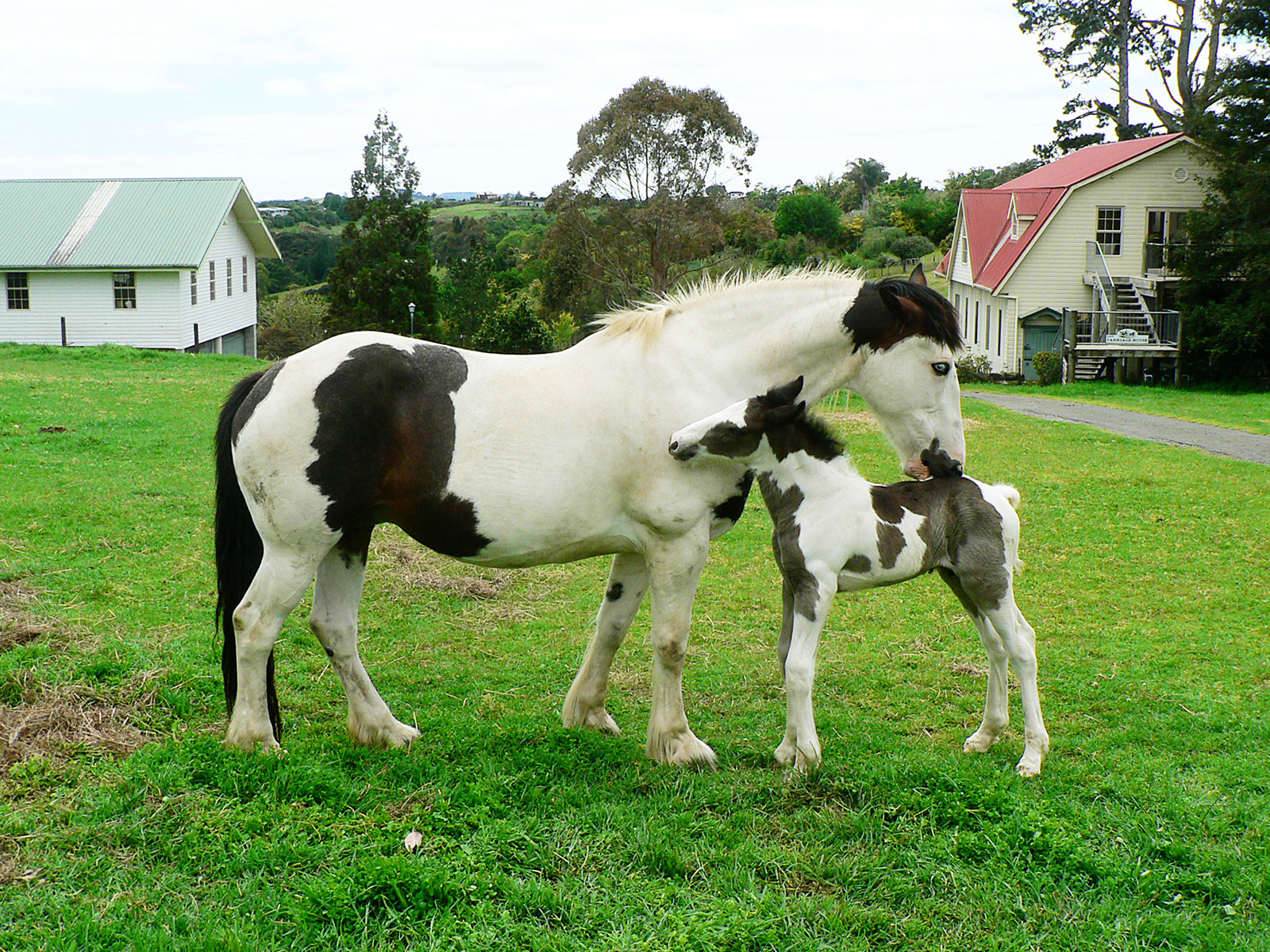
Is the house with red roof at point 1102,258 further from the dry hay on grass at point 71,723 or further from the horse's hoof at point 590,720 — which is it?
the dry hay on grass at point 71,723

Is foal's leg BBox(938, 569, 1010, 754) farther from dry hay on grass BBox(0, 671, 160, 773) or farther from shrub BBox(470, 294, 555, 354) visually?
A: shrub BBox(470, 294, 555, 354)

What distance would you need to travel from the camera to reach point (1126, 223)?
99.9 feet

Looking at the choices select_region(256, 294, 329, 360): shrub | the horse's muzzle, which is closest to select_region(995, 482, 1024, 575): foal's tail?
the horse's muzzle

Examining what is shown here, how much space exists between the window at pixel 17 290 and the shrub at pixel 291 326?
29.6ft

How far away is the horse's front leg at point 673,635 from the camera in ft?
15.7

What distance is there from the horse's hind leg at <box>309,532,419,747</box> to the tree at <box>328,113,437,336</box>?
101ft

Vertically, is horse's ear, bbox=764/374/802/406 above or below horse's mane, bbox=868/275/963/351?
below

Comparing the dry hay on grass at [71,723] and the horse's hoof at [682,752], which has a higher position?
the dry hay on grass at [71,723]

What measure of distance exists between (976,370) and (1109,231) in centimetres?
573

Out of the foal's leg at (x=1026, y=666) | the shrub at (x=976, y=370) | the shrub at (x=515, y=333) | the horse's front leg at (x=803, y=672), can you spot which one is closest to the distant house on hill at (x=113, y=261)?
the shrub at (x=515, y=333)

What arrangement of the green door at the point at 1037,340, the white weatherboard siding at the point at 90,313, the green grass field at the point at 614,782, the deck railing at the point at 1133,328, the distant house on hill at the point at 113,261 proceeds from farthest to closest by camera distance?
the white weatherboard siding at the point at 90,313, the distant house on hill at the point at 113,261, the green door at the point at 1037,340, the deck railing at the point at 1133,328, the green grass field at the point at 614,782

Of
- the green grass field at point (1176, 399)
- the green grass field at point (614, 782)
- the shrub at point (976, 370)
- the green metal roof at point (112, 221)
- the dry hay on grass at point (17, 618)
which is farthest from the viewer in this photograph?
the green metal roof at point (112, 221)

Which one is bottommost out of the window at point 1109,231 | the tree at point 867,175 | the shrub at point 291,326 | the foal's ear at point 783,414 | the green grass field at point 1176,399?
the green grass field at point 1176,399

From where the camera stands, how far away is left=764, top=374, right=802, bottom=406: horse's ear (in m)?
4.77
